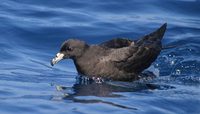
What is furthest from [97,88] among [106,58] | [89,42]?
[89,42]

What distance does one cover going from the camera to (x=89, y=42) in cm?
853

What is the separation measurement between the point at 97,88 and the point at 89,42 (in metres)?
3.10

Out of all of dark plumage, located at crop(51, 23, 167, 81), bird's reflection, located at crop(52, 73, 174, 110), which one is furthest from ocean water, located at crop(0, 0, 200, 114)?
dark plumage, located at crop(51, 23, 167, 81)

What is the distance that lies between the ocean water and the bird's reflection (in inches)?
0.6

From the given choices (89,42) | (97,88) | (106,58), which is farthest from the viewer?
(89,42)

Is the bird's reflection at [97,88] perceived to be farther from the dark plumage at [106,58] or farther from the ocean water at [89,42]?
the dark plumage at [106,58]

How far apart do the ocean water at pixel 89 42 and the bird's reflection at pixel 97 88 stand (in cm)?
1

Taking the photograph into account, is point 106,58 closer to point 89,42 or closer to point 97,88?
point 97,88

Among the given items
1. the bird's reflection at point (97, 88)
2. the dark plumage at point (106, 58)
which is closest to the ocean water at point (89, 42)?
the bird's reflection at point (97, 88)

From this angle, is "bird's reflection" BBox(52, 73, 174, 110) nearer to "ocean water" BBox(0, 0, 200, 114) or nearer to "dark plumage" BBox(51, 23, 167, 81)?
"ocean water" BBox(0, 0, 200, 114)

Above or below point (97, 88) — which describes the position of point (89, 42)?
above

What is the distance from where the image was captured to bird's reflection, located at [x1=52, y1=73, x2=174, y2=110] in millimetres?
4953

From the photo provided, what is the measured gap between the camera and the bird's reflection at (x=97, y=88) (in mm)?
4953

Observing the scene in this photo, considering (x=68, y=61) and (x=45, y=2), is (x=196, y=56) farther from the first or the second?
(x=45, y=2)
